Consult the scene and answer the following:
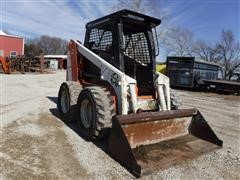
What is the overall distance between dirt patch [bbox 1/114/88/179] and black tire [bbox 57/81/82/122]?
16.2 inches

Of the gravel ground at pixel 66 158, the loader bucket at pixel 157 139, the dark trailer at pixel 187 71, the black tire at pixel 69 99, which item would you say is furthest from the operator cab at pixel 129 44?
the dark trailer at pixel 187 71

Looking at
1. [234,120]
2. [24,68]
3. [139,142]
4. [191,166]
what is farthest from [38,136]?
[24,68]

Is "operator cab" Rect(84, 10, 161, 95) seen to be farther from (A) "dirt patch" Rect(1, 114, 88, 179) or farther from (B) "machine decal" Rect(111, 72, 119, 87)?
(A) "dirt patch" Rect(1, 114, 88, 179)

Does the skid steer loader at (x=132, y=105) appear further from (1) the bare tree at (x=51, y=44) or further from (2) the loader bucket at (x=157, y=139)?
(1) the bare tree at (x=51, y=44)

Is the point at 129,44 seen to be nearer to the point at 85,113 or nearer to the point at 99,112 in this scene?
the point at 85,113

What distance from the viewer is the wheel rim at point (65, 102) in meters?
6.20

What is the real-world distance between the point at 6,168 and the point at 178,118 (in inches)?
112

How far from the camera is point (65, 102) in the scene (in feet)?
21.2

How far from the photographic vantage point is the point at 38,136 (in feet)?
16.6

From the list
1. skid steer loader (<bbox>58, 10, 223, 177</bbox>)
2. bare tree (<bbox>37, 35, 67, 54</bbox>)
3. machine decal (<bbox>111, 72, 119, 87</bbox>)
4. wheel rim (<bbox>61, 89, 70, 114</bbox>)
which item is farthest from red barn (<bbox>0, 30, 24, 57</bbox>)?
bare tree (<bbox>37, 35, 67, 54</bbox>)

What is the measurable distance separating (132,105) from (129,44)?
1.70 metres

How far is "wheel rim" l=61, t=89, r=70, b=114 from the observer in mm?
6195

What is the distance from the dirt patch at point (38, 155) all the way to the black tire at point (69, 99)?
0.41 meters

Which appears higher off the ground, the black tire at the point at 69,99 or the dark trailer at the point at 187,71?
the dark trailer at the point at 187,71
